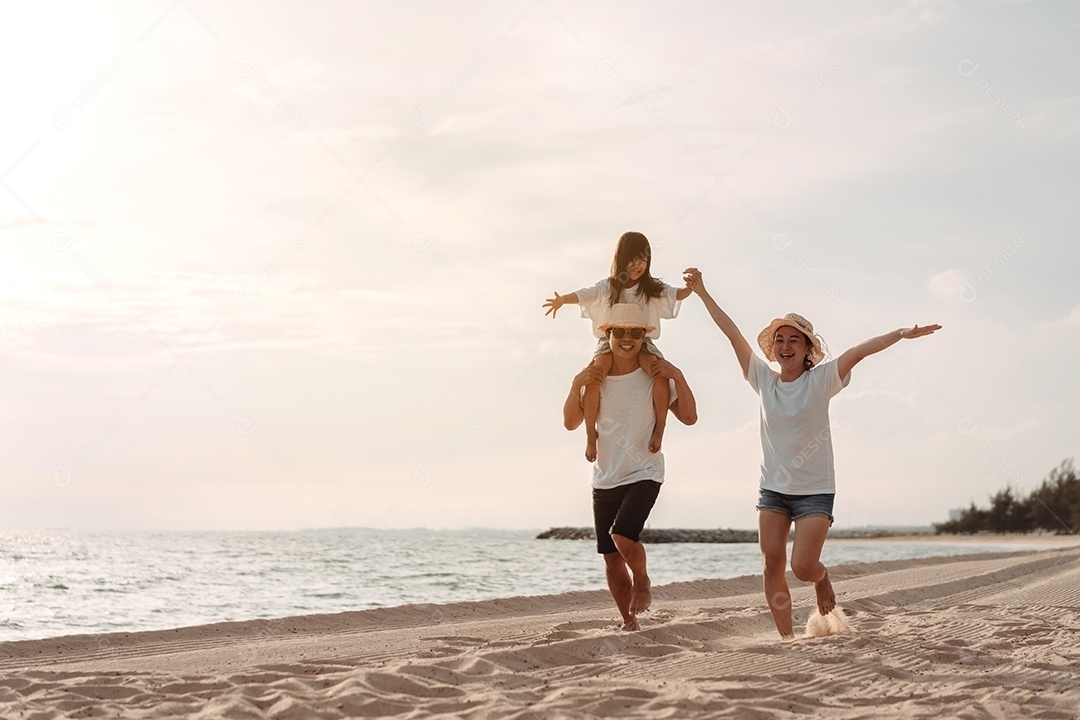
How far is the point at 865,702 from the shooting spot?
14.5 ft

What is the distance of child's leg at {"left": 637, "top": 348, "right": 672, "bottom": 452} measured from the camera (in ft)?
20.9

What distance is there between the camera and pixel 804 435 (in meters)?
6.16

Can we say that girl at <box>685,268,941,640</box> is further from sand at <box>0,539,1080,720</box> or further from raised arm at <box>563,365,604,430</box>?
raised arm at <box>563,365,604,430</box>

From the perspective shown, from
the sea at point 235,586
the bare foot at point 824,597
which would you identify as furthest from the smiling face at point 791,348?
the sea at point 235,586

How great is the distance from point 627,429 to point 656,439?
198 millimetres

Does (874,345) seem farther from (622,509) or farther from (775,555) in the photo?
(622,509)

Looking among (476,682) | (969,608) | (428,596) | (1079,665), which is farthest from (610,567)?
(428,596)

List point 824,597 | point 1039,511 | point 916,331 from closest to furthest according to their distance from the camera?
point 916,331, point 824,597, point 1039,511

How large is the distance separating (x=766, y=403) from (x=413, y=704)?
10.3ft

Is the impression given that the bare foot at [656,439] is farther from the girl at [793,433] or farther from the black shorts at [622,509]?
the girl at [793,433]

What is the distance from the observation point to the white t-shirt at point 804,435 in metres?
6.14

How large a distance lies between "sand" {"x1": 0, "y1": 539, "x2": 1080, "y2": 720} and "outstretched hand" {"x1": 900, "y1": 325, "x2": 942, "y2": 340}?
1.85 m

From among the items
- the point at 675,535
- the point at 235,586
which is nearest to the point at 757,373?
the point at 235,586

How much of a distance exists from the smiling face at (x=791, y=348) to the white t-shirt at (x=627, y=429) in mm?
713
